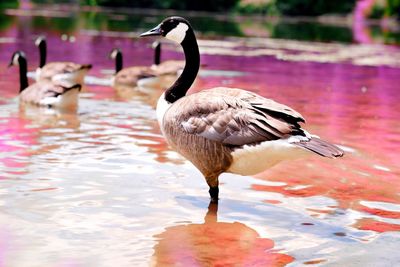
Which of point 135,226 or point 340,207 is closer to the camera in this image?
point 135,226

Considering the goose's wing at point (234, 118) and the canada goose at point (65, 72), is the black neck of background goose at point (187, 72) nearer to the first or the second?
the goose's wing at point (234, 118)

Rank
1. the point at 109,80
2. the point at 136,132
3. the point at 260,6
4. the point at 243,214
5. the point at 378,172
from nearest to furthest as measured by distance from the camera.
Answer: the point at 243,214 < the point at 378,172 < the point at 136,132 < the point at 109,80 < the point at 260,6

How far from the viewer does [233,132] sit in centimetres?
584

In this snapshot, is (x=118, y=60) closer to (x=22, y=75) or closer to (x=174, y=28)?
(x=22, y=75)

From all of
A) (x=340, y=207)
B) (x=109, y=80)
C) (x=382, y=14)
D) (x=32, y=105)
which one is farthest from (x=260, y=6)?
(x=340, y=207)

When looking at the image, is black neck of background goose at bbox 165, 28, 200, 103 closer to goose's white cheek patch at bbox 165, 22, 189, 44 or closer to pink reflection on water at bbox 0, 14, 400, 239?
goose's white cheek patch at bbox 165, 22, 189, 44

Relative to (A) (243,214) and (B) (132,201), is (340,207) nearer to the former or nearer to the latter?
(A) (243,214)

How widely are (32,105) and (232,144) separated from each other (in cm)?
597

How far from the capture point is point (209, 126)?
5953 millimetres

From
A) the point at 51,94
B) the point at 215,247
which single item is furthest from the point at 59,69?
the point at 215,247

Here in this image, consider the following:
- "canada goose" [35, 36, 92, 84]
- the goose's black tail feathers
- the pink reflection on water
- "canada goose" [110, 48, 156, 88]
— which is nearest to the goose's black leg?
the pink reflection on water

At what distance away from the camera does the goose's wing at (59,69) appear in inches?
504

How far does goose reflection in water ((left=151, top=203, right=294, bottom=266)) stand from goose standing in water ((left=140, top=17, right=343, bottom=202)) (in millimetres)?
525

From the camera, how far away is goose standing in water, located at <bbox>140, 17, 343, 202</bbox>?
5.59 meters
